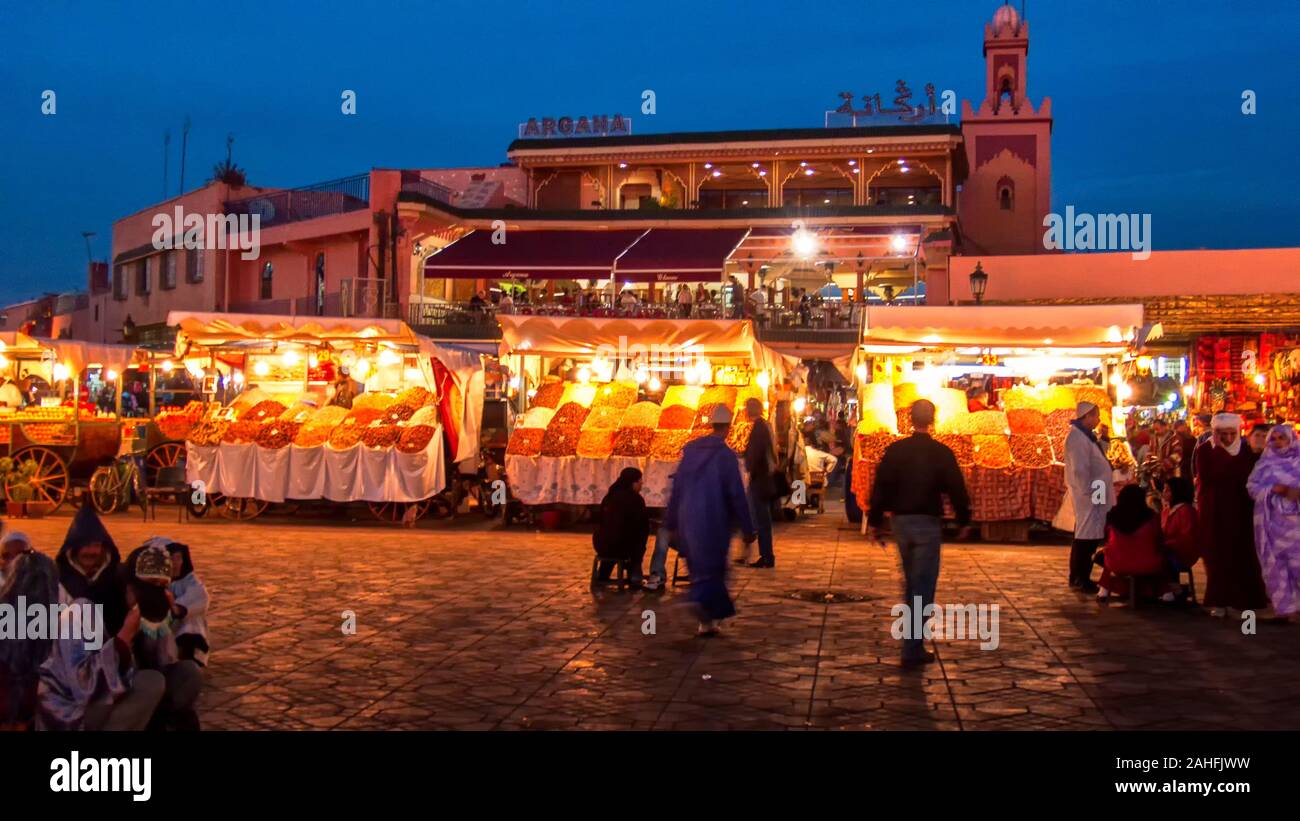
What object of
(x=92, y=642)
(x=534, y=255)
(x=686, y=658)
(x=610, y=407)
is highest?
(x=534, y=255)

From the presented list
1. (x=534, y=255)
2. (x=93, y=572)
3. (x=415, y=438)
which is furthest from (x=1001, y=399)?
(x=534, y=255)

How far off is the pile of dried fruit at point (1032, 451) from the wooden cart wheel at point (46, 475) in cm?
1285

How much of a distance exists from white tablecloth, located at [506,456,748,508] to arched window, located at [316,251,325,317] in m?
21.2

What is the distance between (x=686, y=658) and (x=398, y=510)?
979 centimetres

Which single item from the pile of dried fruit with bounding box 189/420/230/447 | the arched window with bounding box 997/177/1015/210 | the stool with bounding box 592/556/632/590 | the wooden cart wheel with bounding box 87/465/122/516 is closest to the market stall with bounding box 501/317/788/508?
the pile of dried fruit with bounding box 189/420/230/447

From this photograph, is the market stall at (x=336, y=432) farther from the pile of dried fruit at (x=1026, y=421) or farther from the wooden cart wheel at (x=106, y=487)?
the pile of dried fruit at (x=1026, y=421)

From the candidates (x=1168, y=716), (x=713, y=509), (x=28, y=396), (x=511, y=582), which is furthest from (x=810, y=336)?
(x=1168, y=716)

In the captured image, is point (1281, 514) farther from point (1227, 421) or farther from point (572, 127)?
point (572, 127)

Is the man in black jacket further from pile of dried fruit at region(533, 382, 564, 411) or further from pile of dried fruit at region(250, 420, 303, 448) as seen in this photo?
pile of dried fruit at region(250, 420, 303, 448)

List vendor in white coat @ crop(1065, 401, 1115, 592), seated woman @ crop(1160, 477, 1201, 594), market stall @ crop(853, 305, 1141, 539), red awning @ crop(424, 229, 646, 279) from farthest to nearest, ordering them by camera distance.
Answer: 1. red awning @ crop(424, 229, 646, 279)
2. market stall @ crop(853, 305, 1141, 539)
3. vendor in white coat @ crop(1065, 401, 1115, 592)
4. seated woman @ crop(1160, 477, 1201, 594)

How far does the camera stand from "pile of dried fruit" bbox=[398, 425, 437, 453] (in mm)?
15867

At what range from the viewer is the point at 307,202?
1439 inches

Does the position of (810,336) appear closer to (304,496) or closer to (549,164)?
(549,164)

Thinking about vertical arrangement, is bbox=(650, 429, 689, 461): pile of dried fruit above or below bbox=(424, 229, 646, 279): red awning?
below
